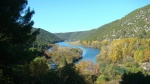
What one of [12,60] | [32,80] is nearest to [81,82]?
[32,80]

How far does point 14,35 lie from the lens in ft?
57.0

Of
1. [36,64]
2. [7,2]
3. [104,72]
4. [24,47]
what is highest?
[7,2]

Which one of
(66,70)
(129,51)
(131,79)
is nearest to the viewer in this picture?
(66,70)

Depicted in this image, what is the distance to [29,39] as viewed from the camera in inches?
752

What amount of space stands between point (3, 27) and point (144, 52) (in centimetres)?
8898

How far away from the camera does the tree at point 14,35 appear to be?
50.4 ft

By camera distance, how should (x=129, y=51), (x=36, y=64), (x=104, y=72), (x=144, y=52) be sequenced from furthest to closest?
(x=129, y=51) → (x=144, y=52) → (x=104, y=72) → (x=36, y=64)

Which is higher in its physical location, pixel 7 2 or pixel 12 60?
pixel 7 2

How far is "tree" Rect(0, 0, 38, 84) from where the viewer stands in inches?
604

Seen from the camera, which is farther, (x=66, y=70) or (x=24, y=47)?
(x=66, y=70)

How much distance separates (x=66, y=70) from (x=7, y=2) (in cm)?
2083

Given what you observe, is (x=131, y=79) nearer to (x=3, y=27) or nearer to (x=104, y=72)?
(x=104, y=72)

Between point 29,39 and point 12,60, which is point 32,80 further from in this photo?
point 12,60

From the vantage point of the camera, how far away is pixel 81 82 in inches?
1454
